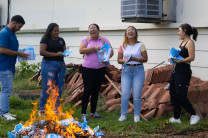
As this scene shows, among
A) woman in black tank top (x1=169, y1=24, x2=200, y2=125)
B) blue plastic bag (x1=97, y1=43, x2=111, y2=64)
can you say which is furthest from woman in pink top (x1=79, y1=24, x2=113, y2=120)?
woman in black tank top (x1=169, y1=24, x2=200, y2=125)

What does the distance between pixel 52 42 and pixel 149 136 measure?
2.85 m

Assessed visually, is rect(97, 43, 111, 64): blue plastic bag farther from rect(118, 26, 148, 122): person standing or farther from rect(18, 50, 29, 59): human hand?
rect(18, 50, 29, 59): human hand

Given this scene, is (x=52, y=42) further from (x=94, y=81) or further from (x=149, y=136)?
(x=149, y=136)

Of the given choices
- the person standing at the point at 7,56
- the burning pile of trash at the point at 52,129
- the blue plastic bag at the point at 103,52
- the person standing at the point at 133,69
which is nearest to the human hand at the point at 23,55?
the person standing at the point at 7,56

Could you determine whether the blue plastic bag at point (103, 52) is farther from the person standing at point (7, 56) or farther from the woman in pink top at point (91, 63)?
the person standing at point (7, 56)

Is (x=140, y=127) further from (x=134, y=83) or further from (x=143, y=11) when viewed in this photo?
(x=143, y=11)

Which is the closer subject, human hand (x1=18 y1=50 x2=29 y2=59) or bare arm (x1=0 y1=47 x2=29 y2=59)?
bare arm (x1=0 y1=47 x2=29 y2=59)

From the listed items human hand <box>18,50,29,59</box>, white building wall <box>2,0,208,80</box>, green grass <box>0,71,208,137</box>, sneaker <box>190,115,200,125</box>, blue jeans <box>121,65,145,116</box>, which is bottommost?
green grass <box>0,71,208,137</box>

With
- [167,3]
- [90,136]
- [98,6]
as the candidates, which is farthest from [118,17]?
[90,136]

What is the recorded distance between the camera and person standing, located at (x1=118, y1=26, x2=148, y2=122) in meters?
7.70

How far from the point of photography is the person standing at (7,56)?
301 inches

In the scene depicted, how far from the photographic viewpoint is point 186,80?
7426mm

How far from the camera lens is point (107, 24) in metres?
11.3

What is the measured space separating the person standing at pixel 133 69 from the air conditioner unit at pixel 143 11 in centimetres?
143
